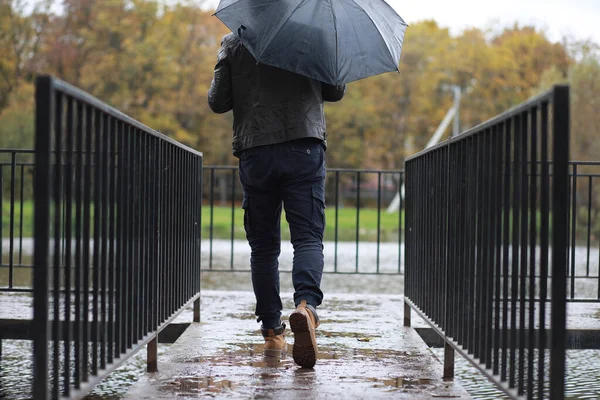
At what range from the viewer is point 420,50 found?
139ft

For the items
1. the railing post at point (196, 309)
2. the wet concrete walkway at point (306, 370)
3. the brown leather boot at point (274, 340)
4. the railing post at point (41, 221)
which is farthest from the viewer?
the railing post at point (196, 309)

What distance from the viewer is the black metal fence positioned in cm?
228

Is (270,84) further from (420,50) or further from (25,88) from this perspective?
(420,50)

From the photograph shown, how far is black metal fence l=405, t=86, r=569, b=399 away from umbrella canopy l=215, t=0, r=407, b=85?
604mm

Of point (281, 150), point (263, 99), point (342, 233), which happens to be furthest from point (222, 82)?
point (342, 233)

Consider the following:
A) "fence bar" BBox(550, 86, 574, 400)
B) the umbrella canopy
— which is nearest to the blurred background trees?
the umbrella canopy

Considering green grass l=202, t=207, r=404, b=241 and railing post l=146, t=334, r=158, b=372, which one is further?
green grass l=202, t=207, r=404, b=241

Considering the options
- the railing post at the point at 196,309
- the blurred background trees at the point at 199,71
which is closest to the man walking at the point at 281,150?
the railing post at the point at 196,309

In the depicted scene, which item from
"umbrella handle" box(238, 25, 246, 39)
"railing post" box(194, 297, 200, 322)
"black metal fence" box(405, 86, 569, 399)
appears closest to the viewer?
"black metal fence" box(405, 86, 569, 399)

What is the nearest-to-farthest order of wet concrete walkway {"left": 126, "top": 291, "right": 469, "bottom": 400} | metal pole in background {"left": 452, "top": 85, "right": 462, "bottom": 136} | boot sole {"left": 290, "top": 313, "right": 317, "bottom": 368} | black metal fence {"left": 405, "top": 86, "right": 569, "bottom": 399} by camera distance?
black metal fence {"left": 405, "top": 86, "right": 569, "bottom": 399} < wet concrete walkway {"left": 126, "top": 291, "right": 469, "bottom": 400} < boot sole {"left": 290, "top": 313, "right": 317, "bottom": 368} < metal pole in background {"left": 452, "top": 85, "right": 462, "bottom": 136}

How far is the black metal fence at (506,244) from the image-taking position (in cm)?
228

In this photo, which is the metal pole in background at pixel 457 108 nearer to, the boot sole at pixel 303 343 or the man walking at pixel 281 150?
the man walking at pixel 281 150

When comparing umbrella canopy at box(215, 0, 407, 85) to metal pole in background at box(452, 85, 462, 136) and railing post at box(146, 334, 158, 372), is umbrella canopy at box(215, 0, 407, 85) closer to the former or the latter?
railing post at box(146, 334, 158, 372)

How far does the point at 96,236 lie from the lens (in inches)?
113
